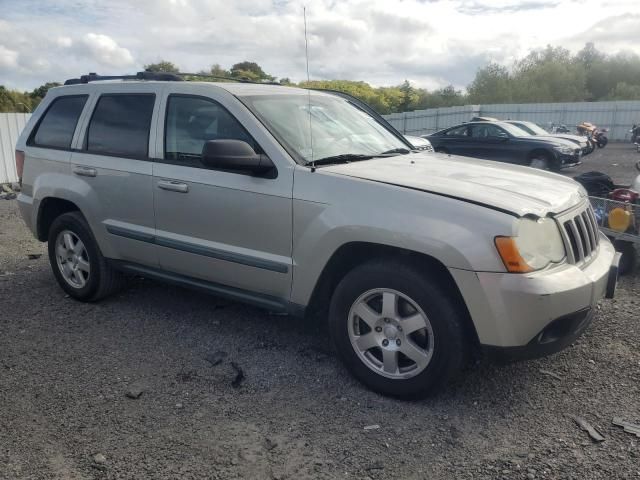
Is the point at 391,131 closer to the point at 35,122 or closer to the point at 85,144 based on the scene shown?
the point at 85,144

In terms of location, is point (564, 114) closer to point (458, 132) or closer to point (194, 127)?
point (458, 132)

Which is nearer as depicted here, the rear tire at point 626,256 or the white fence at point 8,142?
the rear tire at point 626,256

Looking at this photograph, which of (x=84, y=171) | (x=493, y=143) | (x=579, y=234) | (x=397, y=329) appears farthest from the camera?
(x=493, y=143)

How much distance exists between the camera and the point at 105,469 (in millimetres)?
2758

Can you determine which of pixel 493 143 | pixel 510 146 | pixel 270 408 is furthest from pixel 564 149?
pixel 270 408

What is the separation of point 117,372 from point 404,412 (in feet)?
6.21

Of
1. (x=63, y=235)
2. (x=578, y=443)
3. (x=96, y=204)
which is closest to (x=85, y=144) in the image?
(x=96, y=204)

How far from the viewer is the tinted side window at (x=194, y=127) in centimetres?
388

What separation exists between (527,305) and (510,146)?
12.7m

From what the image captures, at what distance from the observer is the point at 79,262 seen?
4.94 m

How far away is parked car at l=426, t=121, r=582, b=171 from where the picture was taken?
14.2m

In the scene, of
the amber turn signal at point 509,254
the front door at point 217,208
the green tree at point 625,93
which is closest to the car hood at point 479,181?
the amber turn signal at point 509,254

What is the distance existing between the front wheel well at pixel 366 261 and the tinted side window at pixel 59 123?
272cm

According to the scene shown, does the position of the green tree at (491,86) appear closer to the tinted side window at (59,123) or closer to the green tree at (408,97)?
the green tree at (408,97)
